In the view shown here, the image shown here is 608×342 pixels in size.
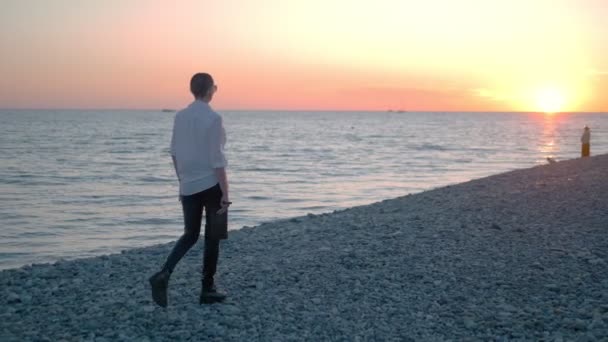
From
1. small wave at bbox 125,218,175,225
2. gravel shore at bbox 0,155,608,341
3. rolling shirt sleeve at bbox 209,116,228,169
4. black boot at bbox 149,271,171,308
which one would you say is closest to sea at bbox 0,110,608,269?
small wave at bbox 125,218,175,225

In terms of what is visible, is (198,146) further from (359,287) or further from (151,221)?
(151,221)

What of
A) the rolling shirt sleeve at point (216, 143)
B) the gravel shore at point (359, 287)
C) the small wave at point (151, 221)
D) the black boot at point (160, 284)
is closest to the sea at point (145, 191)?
the small wave at point (151, 221)

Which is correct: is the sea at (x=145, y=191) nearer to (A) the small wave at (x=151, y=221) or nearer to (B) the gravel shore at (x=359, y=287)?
(A) the small wave at (x=151, y=221)

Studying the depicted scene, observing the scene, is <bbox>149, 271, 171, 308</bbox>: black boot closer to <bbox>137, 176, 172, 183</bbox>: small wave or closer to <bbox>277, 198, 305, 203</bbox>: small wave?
<bbox>277, 198, 305, 203</bbox>: small wave

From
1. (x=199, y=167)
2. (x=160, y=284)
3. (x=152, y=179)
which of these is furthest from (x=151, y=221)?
(x=152, y=179)

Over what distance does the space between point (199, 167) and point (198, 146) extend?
0.19m

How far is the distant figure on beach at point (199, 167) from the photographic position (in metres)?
5.03

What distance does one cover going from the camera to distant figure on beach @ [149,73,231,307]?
16.5 ft

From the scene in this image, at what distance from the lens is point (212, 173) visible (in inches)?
202

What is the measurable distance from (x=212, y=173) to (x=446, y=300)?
279 cm

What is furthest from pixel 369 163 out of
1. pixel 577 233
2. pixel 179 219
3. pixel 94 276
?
pixel 94 276

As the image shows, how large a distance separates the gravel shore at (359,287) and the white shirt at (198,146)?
132 centimetres

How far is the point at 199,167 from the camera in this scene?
511 centimetres

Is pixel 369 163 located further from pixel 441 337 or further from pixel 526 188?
pixel 441 337
